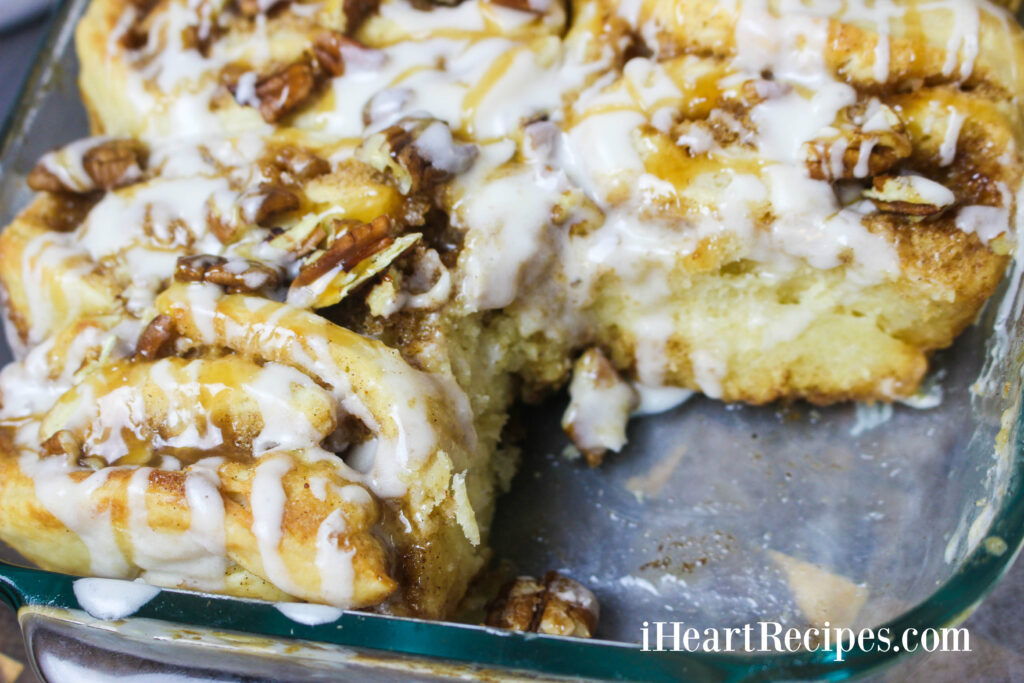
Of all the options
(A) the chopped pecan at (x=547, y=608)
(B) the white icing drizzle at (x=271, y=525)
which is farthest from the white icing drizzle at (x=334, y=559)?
(A) the chopped pecan at (x=547, y=608)

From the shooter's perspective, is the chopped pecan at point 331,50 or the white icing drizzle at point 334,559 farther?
the chopped pecan at point 331,50

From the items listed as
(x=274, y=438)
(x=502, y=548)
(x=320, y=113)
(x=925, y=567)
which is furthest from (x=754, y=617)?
(x=320, y=113)

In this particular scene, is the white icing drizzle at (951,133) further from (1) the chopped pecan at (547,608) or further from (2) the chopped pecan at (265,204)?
(2) the chopped pecan at (265,204)

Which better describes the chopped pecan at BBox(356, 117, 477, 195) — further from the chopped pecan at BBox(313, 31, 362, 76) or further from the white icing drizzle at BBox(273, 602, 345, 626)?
the white icing drizzle at BBox(273, 602, 345, 626)

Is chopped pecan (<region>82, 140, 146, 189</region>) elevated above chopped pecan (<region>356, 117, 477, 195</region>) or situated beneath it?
situated beneath

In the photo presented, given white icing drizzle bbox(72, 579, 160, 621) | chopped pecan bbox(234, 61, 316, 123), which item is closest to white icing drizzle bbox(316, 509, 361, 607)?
white icing drizzle bbox(72, 579, 160, 621)

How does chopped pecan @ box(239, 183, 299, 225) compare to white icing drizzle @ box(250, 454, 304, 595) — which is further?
chopped pecan @ box(239, 183, 299, 225)
